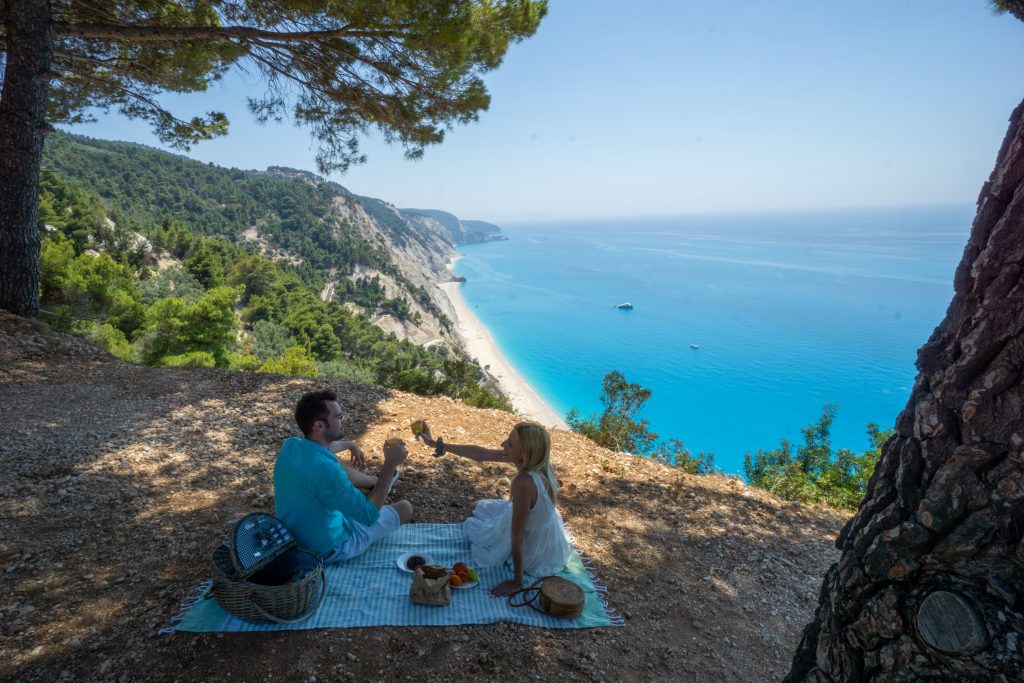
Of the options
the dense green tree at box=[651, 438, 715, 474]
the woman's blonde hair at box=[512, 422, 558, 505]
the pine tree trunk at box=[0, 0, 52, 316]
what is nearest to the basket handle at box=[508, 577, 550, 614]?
the woman's blonde hair at box=[512, 422, 558, 505]

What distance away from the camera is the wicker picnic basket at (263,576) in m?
2.54

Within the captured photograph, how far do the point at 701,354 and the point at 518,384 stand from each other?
888 inches

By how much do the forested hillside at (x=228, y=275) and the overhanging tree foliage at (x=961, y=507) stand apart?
7.34 meters

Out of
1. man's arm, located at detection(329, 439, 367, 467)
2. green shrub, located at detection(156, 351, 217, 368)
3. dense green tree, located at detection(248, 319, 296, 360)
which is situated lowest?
dense green tree, located at detection(248, 319, 296, 360)

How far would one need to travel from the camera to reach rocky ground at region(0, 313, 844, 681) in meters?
2.51

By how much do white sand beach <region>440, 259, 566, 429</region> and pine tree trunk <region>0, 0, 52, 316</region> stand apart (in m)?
16.3

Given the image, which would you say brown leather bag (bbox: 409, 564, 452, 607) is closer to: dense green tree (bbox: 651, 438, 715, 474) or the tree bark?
the tree bark

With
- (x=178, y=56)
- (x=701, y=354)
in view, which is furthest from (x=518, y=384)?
(x=178, y=56)

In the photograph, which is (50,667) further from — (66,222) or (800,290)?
(800,290)

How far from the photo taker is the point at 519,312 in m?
76.6

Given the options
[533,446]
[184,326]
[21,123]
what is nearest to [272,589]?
[533,446]

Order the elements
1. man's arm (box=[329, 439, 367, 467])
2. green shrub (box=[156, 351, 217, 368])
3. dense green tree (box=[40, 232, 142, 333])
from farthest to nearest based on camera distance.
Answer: green shrub (box=[156, 351, 217, 368])
dense green tree (box=[40, 232, 142, 333])
man's arm (box=[329, 439, 367, 467])

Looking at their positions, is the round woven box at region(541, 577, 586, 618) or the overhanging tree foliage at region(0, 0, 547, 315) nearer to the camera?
the round woven box at region(541, 577, 586, 618)

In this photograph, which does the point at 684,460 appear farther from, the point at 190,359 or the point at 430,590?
→ the point at 190,359
